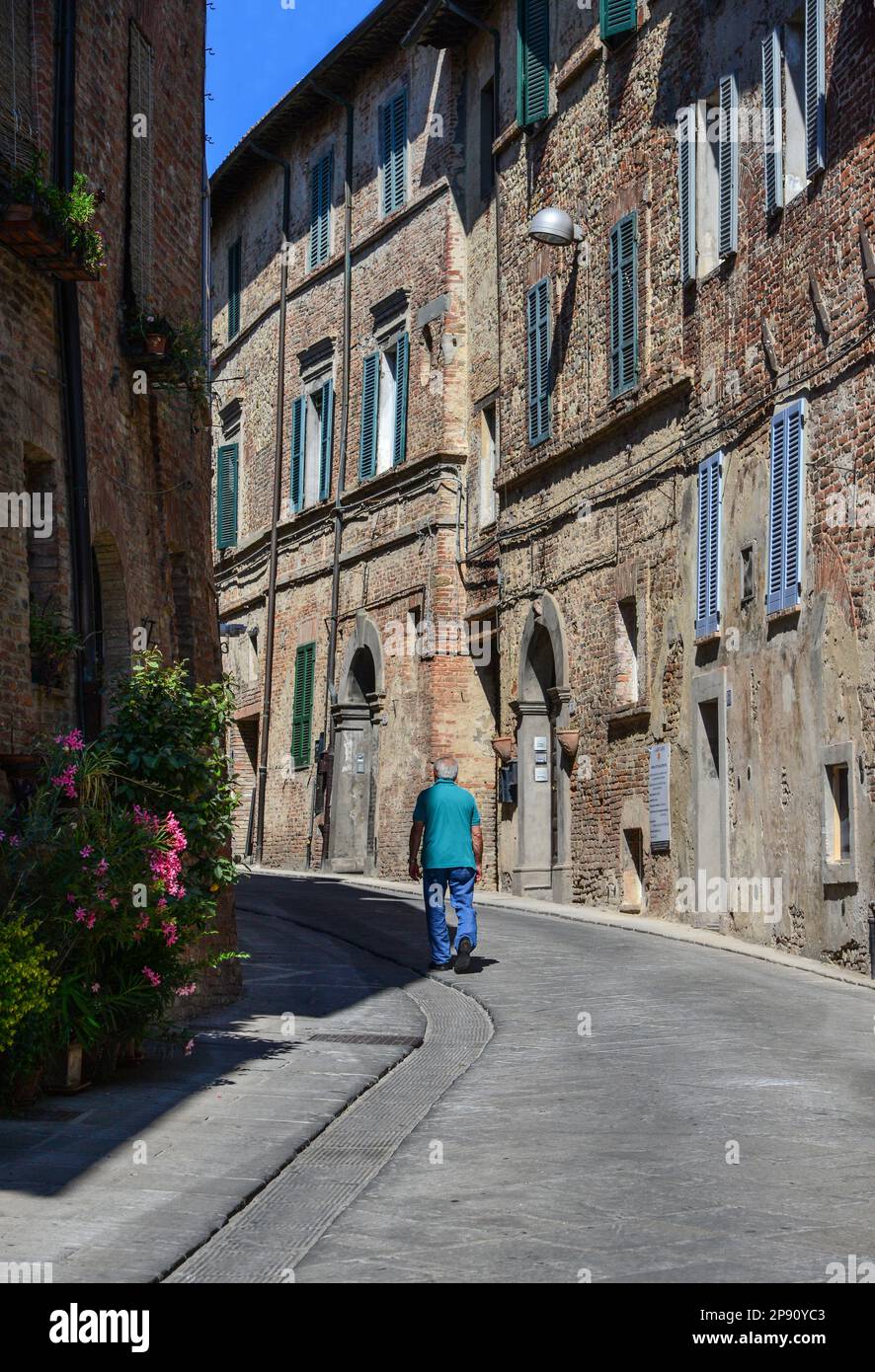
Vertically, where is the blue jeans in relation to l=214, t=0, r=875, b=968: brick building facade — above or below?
below

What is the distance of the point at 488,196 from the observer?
2452 centimetres

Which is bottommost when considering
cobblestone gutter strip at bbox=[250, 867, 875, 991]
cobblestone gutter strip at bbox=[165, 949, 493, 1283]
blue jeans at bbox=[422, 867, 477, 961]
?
cobblestone gutter strip at bbox=[165, 949, 493, 1283]

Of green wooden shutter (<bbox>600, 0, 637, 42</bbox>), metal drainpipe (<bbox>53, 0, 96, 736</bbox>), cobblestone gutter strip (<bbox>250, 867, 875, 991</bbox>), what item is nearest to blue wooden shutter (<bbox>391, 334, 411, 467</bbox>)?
cobblestone gutter strip (<bbox>250, 867, 875, 991</bbox>)

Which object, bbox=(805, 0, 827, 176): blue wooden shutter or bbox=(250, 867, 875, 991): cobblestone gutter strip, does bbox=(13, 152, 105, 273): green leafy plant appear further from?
bbox=(805, 0, 827, 176): blue wooden shutter

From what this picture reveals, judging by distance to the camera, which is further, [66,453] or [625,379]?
[625,379]

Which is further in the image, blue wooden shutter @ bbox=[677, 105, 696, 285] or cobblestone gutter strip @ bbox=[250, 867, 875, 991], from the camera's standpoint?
blue wooden shutter @ bbox=[677, 105, 696, 285]

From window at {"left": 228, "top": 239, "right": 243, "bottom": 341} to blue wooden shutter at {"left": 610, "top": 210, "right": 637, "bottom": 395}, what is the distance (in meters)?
14.1

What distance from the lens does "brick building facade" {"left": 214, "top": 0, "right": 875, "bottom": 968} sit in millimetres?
14859

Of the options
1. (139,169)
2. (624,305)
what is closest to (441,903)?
(139,169)

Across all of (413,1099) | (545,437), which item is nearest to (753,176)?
(545,437)

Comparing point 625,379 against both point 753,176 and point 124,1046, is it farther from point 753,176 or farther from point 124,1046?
point 124,1046

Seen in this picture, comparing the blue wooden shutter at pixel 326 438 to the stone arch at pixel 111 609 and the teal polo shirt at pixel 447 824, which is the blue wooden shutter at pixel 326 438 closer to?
the teal polo shirt at pixel 447 824

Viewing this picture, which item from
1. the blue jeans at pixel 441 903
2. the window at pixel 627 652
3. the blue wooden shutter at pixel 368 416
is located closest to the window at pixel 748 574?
the window at pixel 627 652

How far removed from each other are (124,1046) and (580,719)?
13.1m
